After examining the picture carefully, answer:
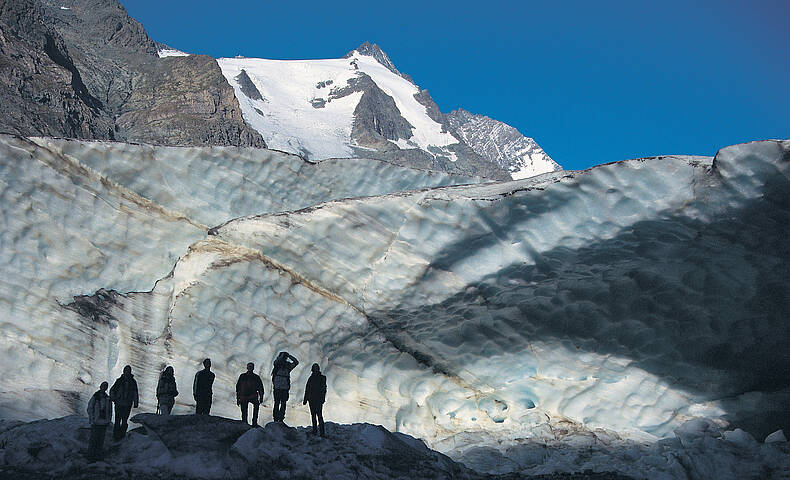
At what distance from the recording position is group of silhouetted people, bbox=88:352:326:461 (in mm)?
6188

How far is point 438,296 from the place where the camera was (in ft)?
33.4

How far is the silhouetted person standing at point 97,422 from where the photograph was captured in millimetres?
6145

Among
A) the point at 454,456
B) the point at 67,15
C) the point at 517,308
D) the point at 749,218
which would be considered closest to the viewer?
the point at 749,218

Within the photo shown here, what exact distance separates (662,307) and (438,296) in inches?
139

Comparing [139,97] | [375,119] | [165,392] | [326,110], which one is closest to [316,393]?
[165,392]

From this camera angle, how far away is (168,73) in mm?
83188

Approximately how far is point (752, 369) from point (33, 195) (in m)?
12.2

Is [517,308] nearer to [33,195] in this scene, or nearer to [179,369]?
[179,369]

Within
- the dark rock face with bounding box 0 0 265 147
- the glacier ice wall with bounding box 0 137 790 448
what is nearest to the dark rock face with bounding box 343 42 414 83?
the dark rock face with bounding box 0 0 265 147

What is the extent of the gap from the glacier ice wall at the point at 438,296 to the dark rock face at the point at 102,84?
33152mm

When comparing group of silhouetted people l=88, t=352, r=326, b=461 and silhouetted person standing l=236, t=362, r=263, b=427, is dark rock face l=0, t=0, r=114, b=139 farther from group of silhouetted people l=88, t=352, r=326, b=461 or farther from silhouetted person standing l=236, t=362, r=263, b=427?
silhouetted person standing l=236, t=362, r=263, b=427

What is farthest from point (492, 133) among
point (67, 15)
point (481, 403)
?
point (481, 403)

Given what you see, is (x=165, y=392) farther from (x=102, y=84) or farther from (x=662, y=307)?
(x=102, y=84)

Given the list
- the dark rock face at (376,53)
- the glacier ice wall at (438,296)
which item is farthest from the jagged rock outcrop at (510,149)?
the glacier ice wall at (438,296)
